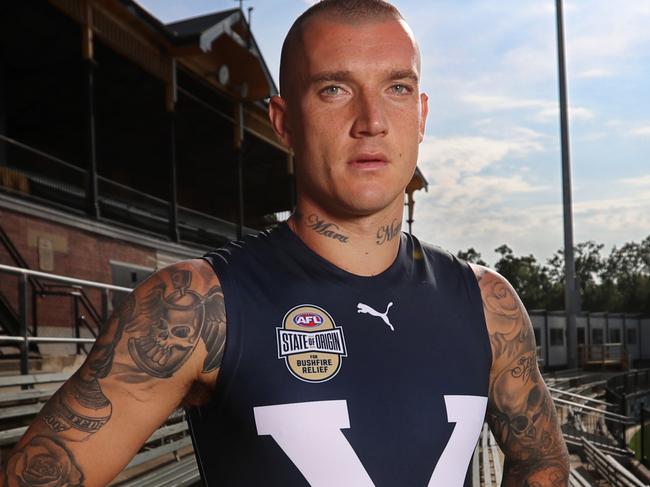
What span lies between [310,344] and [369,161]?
1.77 feet

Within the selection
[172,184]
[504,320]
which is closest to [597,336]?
[172,184]

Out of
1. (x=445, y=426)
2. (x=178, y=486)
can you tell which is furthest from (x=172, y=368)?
(x=178, y=486)

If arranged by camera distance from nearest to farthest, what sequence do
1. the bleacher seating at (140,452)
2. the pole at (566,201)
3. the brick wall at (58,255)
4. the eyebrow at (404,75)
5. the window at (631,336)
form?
the eyebrow at (404,75)
the bleacher seating at (140,452)
the brick wall at (58,255)
the pole at (566,201)
the window at (631,336)

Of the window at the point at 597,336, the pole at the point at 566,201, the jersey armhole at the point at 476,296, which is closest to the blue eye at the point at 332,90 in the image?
the jersey armhole at the point at 476,296

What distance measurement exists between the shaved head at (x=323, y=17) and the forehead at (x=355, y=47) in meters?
0.02

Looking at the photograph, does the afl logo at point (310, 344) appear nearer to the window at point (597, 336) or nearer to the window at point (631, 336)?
the window at point (597, 336)

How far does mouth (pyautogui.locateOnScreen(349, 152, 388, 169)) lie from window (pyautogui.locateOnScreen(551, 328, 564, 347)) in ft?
118

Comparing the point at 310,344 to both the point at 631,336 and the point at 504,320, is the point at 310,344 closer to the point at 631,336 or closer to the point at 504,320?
the point at 504,320

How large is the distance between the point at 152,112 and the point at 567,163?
10.9 meters

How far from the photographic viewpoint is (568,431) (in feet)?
38.8

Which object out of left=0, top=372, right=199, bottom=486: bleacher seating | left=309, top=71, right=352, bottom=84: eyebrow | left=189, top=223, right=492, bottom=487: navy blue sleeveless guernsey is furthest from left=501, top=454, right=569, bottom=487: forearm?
left=0, top=372, right=199, bottom=486: bleacher seating

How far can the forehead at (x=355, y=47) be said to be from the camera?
1992mm

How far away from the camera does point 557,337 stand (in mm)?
36250

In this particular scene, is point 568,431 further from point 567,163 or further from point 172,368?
point 172,368
